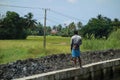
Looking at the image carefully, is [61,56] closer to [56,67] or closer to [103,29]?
[56,67]

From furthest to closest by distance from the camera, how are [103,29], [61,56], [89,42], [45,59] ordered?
1. [103,29]
2. [89,42]
3. [61,56]
4. [45,59]

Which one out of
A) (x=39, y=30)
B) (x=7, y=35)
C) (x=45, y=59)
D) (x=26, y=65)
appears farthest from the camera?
(x=39, y=30)

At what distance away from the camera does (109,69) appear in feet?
48.1

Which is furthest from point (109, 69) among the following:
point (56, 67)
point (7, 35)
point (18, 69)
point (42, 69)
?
point (7, 35)

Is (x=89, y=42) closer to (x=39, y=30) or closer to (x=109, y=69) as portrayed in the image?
(x=109, y=69)

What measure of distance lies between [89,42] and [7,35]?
169ft

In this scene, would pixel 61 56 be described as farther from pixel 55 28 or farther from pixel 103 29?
pixel 55 28

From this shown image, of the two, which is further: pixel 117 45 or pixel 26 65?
pixel 117 45

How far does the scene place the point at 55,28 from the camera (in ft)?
508

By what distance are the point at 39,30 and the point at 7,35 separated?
51.7 metres

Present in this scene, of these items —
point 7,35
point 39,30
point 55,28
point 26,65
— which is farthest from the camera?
point 55,28

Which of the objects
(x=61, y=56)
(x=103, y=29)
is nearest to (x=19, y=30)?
(x=103, y=29)

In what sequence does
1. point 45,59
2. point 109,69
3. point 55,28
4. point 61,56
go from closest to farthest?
point 109,69 → point 45,59 → point 61,56 → point 55,28

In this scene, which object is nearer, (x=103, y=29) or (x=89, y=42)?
(x=89, y=42)
